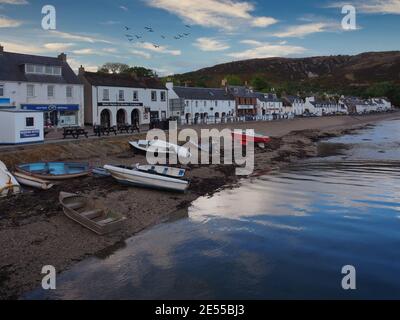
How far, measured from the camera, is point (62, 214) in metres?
16.6

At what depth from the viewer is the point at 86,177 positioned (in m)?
23.1

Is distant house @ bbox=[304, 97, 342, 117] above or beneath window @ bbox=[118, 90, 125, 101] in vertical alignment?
above

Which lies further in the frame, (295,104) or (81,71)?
(295,104)

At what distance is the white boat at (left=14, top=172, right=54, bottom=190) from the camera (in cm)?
2054

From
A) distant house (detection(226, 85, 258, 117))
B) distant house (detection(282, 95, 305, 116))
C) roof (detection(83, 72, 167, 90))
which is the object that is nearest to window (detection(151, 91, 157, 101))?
roof (detection(83, 72, 167, 90))

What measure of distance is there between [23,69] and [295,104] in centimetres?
8967

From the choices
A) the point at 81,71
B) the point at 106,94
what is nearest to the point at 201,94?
the point at 106,94

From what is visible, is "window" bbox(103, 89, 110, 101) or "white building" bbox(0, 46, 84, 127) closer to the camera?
"white building" bbox(0, 46, 84, 127)

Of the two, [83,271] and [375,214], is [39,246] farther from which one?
[375,214]

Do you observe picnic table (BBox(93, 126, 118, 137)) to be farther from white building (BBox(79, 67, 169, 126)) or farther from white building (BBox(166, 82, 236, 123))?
white building (BBox(166, 82, 236, 123))

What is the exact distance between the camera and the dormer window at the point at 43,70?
43156 millimetres

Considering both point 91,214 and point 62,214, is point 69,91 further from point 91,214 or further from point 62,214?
point 91,214

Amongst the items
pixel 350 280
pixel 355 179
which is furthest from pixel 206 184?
pixel 350 280

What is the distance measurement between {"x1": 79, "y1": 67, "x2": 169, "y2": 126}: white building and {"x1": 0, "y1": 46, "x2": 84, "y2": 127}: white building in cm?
240
